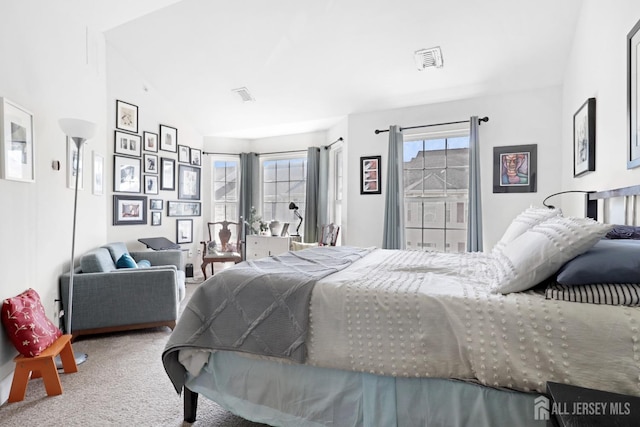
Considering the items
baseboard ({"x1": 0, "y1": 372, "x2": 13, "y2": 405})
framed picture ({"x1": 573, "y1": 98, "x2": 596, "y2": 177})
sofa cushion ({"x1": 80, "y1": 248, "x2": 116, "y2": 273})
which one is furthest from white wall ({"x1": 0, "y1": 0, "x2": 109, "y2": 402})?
framed picture ({"x1": 573, "y1": 98, "x2": 596, "y2": 177})

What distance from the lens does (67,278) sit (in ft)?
9.04

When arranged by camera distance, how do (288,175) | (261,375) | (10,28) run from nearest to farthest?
(261,375)
(10,28)
(288,175)

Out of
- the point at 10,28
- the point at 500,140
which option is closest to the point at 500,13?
the point at 500,140

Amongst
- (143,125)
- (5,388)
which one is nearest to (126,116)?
(143,125)

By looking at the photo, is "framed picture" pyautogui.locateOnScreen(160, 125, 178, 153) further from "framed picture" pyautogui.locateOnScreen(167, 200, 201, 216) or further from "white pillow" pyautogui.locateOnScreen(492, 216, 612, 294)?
"white pillow" pyautogui.locateOnScreen(492, 216, 612, 294)

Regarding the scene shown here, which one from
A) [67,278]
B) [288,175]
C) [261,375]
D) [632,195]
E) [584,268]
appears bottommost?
[261,375]

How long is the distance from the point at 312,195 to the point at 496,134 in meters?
2.67

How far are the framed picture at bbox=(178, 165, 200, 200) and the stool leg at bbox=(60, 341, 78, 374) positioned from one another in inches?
120

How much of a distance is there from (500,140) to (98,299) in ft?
14.1

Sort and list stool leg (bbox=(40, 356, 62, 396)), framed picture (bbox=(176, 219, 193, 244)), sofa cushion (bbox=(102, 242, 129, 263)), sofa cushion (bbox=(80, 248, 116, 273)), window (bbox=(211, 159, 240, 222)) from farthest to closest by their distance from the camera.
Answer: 1. window (bbox=(211, 159, 240, 222))
2. framed picture (bbox=(176, 219, 193, 244))
3. sofa cushion (bbox=(102, 242, 129, 263))
4. sofa cushion (bbox=(80, 248, 116, 273))
5. stool leg (bbox=(40, 356, 62, 396))

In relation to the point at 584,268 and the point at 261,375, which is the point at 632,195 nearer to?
the point at 584,268

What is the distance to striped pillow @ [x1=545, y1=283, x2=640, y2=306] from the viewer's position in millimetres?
1076

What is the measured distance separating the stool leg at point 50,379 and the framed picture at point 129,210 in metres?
2.26

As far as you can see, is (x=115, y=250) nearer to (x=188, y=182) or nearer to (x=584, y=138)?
(x=188, y=182)
